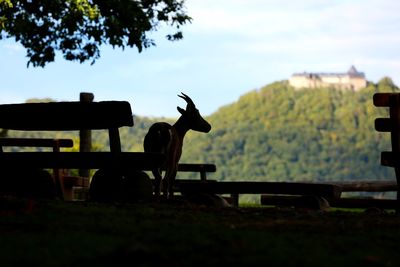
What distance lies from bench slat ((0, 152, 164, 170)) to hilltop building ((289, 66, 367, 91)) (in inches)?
5867

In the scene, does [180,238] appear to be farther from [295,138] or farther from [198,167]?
[295,138]

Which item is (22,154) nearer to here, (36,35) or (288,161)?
(36,35)

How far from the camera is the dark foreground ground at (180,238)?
602 cm

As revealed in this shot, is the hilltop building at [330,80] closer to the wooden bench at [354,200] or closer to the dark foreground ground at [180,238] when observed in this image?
the wooden bench at [354,200]

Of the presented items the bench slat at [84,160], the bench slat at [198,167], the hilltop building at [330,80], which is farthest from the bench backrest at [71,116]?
the hilltop building at [330,80]

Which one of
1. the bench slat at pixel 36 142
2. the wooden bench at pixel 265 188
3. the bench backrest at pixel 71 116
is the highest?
the bench backrest at pixel 71 116

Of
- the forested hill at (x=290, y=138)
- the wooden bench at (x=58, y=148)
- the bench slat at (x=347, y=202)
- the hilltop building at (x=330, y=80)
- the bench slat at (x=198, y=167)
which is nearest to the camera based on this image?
the bench slat at (x=347, y=202)

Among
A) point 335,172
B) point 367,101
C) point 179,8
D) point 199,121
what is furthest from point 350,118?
point 199,121

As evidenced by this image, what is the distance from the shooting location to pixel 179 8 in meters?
23.0

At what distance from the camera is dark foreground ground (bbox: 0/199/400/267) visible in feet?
19.7

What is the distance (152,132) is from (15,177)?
6.71 ft

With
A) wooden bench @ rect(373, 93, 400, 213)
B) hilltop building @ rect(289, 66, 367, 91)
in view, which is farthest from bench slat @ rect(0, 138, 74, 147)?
hilltop building @ rect(289, 66, 367, 91)

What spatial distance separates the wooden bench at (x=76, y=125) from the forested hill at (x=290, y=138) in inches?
3708

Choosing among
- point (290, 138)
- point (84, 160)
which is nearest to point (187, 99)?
point (84, 160)
